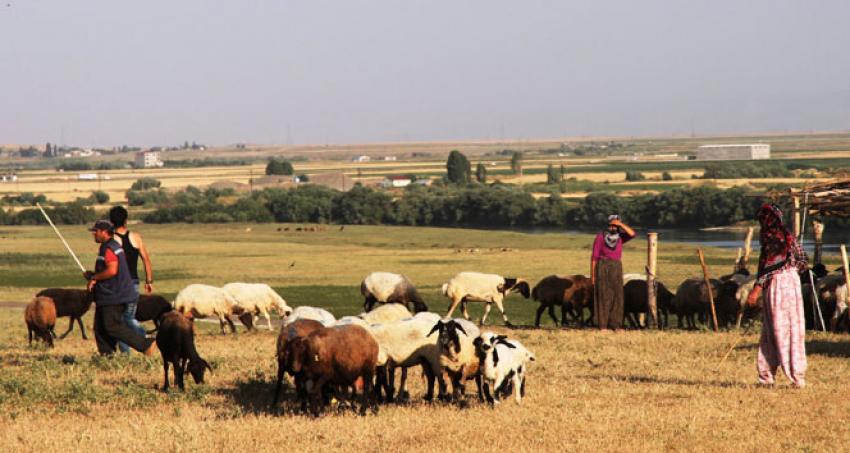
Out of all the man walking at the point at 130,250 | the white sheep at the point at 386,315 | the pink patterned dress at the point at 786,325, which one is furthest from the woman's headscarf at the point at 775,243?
the man walking at the point at 130,250

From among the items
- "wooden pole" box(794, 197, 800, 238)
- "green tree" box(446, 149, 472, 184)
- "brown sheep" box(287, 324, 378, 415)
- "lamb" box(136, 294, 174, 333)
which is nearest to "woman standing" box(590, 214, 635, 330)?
"wooden pole" box(794, 197, 800, 238)

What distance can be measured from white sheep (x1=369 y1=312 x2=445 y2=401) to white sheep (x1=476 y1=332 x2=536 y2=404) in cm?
66

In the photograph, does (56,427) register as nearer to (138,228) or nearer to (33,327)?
(33,327)

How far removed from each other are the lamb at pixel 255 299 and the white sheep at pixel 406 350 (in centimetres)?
1179

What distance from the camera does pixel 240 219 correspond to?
100688mm

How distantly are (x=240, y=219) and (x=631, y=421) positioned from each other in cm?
9004

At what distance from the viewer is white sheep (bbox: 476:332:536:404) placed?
1367cm

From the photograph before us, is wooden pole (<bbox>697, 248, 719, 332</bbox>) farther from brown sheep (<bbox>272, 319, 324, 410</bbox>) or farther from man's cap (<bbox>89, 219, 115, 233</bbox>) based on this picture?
man's cap (<bbox>89, 219, 115, 233</bbox>)

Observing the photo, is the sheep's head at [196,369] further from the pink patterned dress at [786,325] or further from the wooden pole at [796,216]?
the wooden pole at [796,216]

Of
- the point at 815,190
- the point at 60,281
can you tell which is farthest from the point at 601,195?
the point at 815,190

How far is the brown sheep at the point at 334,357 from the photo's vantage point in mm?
13055

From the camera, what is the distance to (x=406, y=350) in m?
14.3

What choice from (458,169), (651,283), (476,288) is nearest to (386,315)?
(651,283)

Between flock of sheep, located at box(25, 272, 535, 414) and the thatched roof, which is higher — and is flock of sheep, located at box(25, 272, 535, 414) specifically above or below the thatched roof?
below
